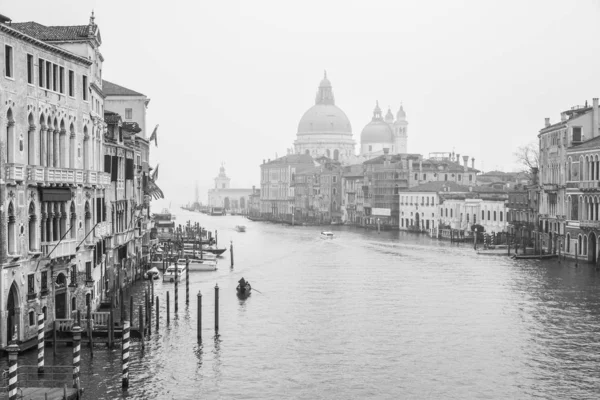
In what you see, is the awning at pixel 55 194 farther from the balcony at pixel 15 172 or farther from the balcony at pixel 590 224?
the balcony at pixel 590 224

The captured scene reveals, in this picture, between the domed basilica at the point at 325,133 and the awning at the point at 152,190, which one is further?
the domed basilica at the point at 325,133

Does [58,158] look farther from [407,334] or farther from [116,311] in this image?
[407,334]

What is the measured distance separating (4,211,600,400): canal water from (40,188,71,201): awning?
3471mm

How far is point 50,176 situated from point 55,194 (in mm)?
489

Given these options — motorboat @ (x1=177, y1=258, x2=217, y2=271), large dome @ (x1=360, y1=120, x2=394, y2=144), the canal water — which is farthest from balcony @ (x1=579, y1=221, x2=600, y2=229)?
large dome @ (x1=360, y1=120, x2=394, y2=144)

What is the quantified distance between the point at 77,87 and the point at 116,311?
7329 millimetres

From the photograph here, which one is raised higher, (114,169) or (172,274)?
(114,169)

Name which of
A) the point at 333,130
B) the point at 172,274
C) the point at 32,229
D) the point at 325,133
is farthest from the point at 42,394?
the point at 333,130

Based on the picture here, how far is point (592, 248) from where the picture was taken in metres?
46.0

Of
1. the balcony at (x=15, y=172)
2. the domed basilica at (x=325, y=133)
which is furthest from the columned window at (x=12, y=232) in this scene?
the domed basilica at (x=325, y=133)

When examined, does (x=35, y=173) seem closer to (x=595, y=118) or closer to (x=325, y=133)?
(x=595, y=118)

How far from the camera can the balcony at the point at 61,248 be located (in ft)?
75.0

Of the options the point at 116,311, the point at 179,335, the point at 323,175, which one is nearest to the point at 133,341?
the point at 179,335

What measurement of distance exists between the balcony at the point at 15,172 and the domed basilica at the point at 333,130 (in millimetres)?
121489
